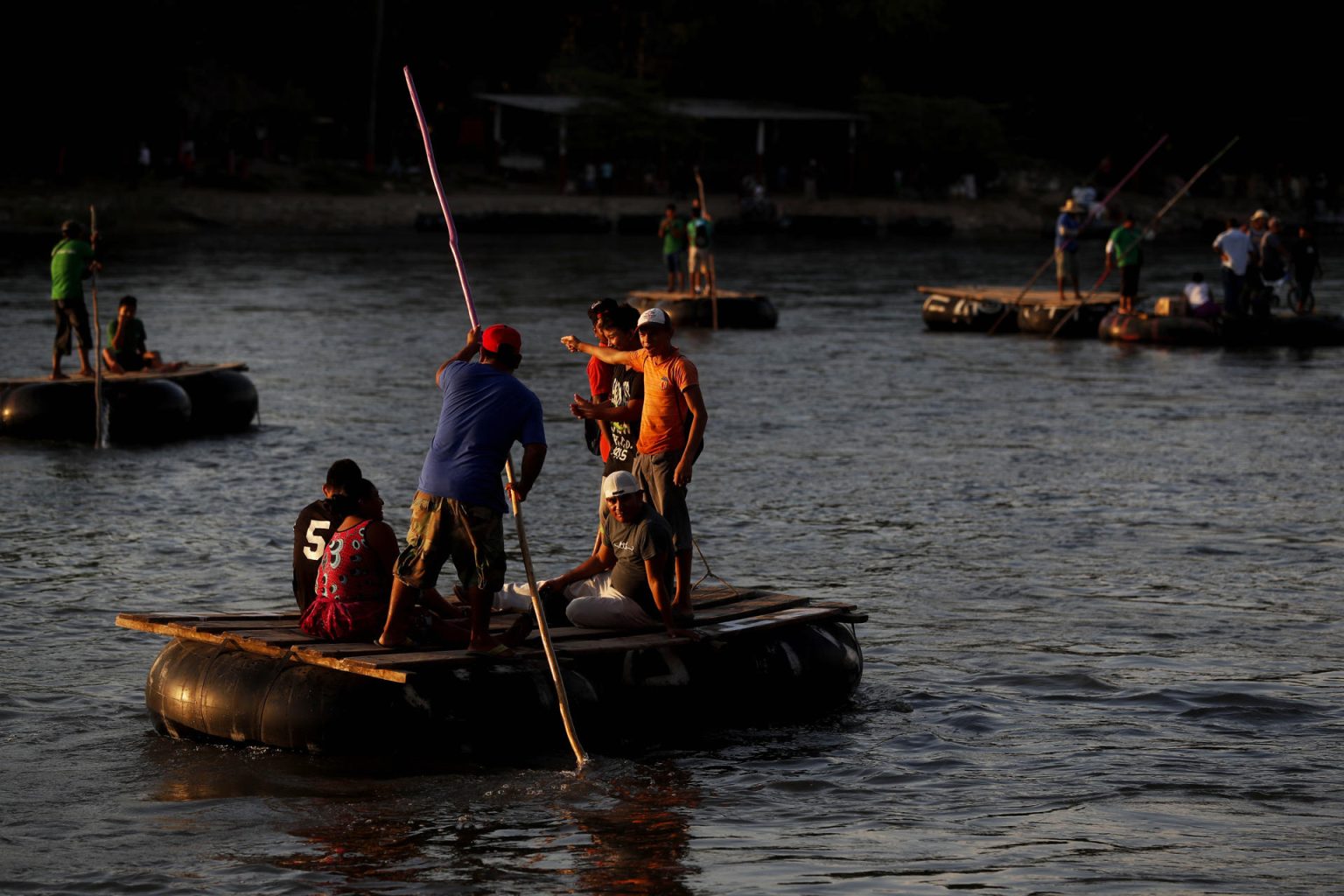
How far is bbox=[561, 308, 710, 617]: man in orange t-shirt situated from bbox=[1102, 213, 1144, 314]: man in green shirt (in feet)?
75.1

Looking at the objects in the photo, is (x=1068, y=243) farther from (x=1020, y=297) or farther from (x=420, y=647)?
(x=420, y=647)

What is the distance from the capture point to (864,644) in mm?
13727

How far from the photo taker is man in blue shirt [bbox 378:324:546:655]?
10.5 m

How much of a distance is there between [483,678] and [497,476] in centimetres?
101

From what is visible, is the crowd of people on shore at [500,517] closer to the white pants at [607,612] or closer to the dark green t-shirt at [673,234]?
the white pants at [607,612]

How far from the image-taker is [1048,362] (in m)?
32.7

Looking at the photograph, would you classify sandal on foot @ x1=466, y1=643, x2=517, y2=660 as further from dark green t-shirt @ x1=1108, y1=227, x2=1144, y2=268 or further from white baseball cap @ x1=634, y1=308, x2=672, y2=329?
dark green t-shirt @ x1=1108, y1=227, x2=1144, y2=268

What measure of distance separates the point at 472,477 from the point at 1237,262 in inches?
992

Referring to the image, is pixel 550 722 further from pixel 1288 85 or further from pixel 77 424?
pixel 1288 85

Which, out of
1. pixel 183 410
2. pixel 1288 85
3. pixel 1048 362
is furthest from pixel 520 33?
pixel 183 410

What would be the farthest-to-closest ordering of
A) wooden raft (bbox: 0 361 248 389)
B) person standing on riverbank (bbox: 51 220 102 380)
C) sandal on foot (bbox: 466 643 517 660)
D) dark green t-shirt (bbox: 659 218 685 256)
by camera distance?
dark green t-shirt (bbox: 659 218 685 256) → person standing on riverbank (bbox: 51 220 102 380) → wooden raft (bbox: 0 361 248 389) → sandal on foot (bbox: 466 643 517 660)

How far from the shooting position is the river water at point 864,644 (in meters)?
9.52

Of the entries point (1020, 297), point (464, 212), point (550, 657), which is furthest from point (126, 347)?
point (464, 212)

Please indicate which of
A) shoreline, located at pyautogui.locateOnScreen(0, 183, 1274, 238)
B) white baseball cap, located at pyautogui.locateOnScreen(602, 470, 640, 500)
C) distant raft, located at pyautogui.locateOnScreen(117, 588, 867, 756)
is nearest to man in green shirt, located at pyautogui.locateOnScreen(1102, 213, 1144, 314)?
distant raft, located at pyautogui.locateOnScreen(117, 588, 867, 756)
